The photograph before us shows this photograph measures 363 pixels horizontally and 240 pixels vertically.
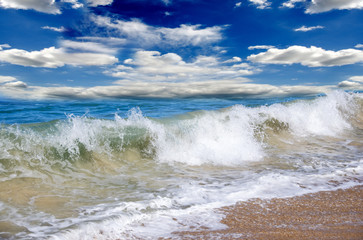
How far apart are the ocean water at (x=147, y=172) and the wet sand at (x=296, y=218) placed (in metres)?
0.19

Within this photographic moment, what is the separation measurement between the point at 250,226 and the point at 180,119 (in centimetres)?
651

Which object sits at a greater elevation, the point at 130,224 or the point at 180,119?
the point at 180,119

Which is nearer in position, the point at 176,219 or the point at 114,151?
the point at 176,219

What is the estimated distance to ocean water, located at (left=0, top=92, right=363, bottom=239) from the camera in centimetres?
321

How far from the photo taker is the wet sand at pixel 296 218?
2781 millimetres

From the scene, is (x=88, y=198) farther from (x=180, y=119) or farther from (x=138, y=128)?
(x=180, y=119)

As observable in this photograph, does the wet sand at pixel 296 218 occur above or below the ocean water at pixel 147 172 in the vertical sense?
below

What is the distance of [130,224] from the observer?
10.2 feet

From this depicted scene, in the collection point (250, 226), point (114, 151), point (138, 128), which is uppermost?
point (138, 128)

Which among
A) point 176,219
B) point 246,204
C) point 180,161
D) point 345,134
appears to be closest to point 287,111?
point 345,134

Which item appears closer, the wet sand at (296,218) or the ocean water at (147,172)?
the wet sand at (296,218)

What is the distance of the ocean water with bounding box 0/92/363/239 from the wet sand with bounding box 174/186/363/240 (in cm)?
19

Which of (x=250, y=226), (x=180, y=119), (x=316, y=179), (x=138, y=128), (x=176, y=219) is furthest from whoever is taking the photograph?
(x=180, y=119)

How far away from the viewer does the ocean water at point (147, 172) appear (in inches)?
126
